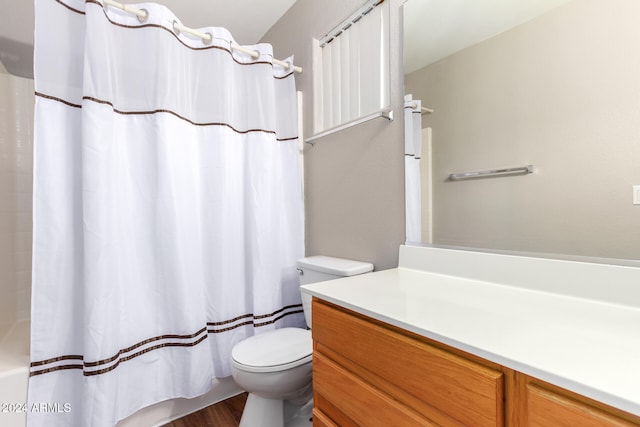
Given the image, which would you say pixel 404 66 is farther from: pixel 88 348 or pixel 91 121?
pixel 88 348

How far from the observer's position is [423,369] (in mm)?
673

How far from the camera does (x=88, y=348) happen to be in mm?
1230

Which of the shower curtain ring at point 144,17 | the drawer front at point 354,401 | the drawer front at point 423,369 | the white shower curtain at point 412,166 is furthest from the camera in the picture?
the shower curtain ring at point 144,17

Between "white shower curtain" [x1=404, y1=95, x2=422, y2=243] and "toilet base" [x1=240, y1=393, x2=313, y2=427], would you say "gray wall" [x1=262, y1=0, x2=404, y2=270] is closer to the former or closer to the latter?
"white shower curtain" [x1=404, y1=95, x2=422, y2=243]

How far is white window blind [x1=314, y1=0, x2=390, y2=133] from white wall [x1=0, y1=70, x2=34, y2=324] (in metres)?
1.89

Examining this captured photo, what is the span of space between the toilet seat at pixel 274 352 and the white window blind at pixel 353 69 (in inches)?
46.3

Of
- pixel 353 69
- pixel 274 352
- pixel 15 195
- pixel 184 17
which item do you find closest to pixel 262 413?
pixel 274 352

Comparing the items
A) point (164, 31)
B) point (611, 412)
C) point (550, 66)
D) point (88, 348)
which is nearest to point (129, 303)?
point (88, 348)

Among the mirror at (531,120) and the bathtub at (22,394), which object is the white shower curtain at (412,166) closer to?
the mirror at (531,120)

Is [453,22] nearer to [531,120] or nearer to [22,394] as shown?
[531,120]

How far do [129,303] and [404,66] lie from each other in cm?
166

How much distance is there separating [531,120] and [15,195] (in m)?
2.79

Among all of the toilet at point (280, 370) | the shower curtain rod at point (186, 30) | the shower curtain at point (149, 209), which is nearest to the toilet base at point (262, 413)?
the toilet at point (280, 370)

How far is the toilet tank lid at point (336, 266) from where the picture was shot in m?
1.44
